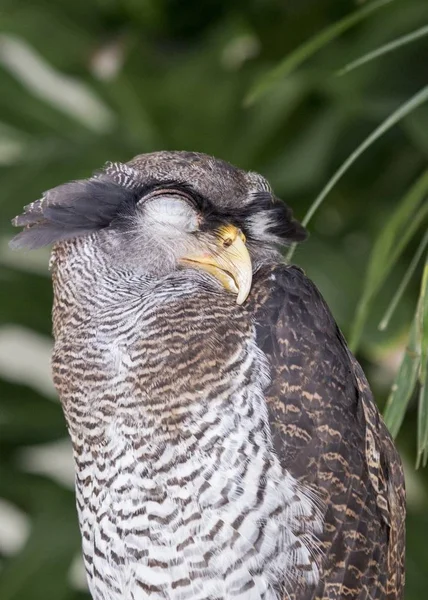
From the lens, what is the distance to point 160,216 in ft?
3.60

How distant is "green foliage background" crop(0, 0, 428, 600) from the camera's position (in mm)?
1718

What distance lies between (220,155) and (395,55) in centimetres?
36

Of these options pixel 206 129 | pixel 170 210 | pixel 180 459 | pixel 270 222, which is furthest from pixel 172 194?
pixel 206 129

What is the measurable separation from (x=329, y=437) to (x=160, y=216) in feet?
0.99

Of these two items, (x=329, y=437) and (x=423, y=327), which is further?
(x=329, y=437)

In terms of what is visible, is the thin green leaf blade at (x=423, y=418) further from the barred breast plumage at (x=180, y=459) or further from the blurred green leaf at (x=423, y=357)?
the barred breast plumage at (x=180, y=459)

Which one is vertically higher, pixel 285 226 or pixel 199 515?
pixel 285 226

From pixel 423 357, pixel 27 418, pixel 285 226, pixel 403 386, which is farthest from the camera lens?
pixel 27 418

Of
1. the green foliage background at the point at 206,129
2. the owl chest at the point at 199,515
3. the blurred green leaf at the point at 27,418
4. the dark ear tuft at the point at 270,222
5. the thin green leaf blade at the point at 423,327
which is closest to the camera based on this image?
the thin green leaf blade at the point at 423,327

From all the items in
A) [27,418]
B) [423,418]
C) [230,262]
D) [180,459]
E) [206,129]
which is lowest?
[27,418]

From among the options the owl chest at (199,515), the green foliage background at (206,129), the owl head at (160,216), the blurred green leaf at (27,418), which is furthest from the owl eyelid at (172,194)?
the blurred green leaf at (27,418)

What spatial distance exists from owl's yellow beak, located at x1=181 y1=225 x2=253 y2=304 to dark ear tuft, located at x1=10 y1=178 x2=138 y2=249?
10 cm

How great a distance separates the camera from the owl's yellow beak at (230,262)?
1.06 m

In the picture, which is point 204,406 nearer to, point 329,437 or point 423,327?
point 329,437
